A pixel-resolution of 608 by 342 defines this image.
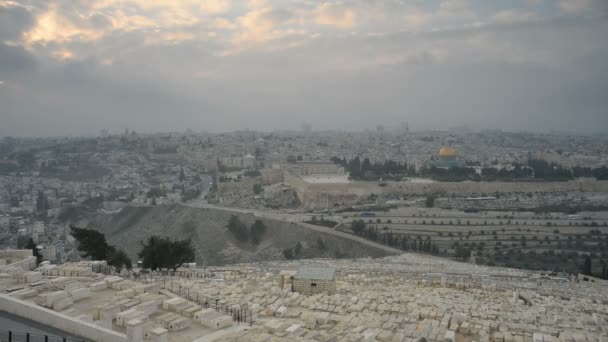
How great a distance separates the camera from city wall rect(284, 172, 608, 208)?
3609 centimetres

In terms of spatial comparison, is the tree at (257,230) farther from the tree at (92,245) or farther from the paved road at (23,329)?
the paved road at (23,329)

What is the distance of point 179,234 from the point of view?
31.7 metres

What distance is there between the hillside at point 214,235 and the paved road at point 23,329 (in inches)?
712

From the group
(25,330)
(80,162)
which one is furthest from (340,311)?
(80,162)

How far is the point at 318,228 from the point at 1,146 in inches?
2903

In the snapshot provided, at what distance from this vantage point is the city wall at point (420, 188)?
36.1 metres

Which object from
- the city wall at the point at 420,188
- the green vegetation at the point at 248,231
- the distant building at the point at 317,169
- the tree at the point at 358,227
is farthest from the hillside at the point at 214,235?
the distant building at the point at 317,169

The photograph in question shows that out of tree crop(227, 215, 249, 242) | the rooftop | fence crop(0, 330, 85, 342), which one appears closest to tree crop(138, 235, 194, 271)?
the rooftop

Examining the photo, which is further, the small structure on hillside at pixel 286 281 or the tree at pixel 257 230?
the tree at pixel 257 230

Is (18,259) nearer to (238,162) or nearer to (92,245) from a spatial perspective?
(92,245)

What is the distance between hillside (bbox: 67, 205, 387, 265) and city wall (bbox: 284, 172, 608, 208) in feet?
22.4

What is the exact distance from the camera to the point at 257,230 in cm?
2856

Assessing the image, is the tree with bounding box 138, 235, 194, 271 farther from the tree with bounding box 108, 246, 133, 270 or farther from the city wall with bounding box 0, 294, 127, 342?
the city wall with bounding box 0, 294, 127, 342

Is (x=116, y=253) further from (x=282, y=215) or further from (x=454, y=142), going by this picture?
(x=454, y=142)
